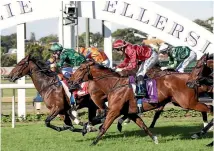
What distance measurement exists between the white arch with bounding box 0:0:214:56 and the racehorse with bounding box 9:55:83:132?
10.6 ft

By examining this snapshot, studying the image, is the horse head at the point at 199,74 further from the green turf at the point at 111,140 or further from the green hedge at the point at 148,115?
the green hedge at the point at 148,115

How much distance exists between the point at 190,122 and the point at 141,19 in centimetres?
285

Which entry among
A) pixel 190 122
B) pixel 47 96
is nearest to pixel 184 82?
pixel 47 96

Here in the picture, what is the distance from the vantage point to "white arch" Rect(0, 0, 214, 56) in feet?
43.2

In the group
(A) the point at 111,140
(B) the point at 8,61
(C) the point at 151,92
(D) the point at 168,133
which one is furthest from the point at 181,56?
(B) the point at 8,61

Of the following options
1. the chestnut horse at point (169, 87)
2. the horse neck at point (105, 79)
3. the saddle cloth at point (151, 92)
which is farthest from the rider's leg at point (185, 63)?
the horse neck at point (105, 79)

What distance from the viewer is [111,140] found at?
929 cm

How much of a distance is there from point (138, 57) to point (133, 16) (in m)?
3.93

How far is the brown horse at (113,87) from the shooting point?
876 centimetres

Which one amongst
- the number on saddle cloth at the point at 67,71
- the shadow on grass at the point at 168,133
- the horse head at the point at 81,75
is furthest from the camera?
the number on saddle cloth at the point at 67,71

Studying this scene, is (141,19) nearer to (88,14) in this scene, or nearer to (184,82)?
(88,14)

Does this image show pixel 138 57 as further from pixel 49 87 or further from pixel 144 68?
pixel 49 87

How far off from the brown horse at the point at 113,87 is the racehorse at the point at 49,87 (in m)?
1.04

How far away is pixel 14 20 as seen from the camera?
44.2 feet
